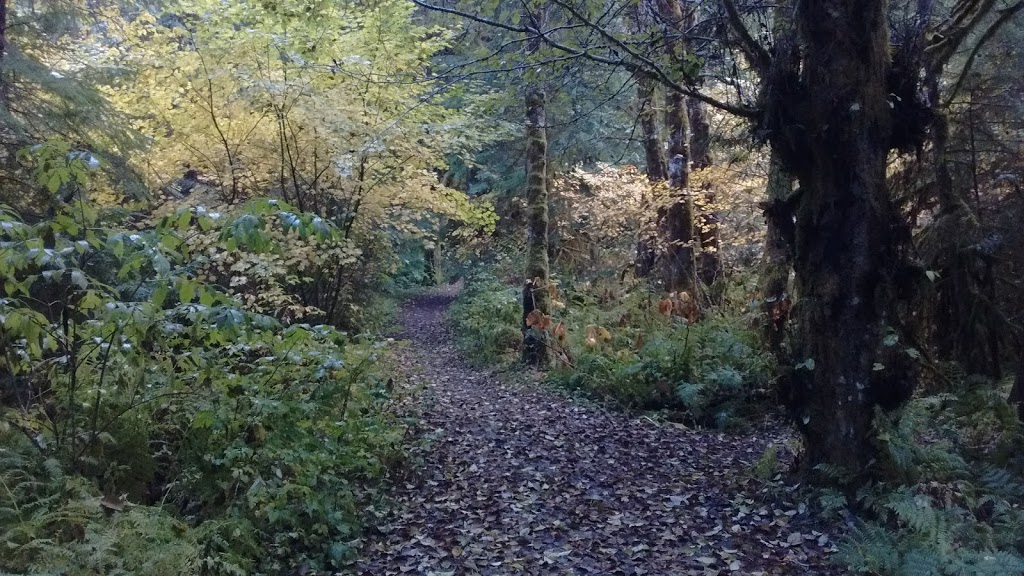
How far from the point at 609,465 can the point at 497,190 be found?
15173 millimetres

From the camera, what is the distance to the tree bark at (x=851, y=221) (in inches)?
206

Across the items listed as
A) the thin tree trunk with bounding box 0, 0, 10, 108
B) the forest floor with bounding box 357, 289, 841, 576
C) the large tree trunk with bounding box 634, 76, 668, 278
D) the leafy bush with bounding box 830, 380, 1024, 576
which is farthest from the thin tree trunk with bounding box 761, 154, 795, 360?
the thin tree trunk with bounding box 0, 0, 10, 108

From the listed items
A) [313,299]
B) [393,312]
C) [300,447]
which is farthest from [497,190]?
[300,447]

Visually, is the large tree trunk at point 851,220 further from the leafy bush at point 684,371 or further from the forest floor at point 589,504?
the leafy bush at point 684,371

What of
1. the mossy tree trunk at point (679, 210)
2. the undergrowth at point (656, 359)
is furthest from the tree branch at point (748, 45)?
the mossy tree trunk at point (679, 210)

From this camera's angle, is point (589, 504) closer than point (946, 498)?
No

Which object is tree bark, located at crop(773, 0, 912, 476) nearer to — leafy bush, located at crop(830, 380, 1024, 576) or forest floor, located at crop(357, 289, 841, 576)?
leafy bush, located at crop(830, 380, 1024, 576)

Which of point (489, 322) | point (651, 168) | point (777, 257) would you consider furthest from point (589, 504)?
point (651, 168)

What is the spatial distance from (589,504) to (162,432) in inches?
138

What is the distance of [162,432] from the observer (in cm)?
553

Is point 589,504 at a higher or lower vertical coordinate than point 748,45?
lower

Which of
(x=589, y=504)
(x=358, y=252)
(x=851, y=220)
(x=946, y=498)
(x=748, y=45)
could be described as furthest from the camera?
(x=358, y=252)

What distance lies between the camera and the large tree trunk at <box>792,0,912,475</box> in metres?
5.22

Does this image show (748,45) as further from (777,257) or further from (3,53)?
(3,53)
